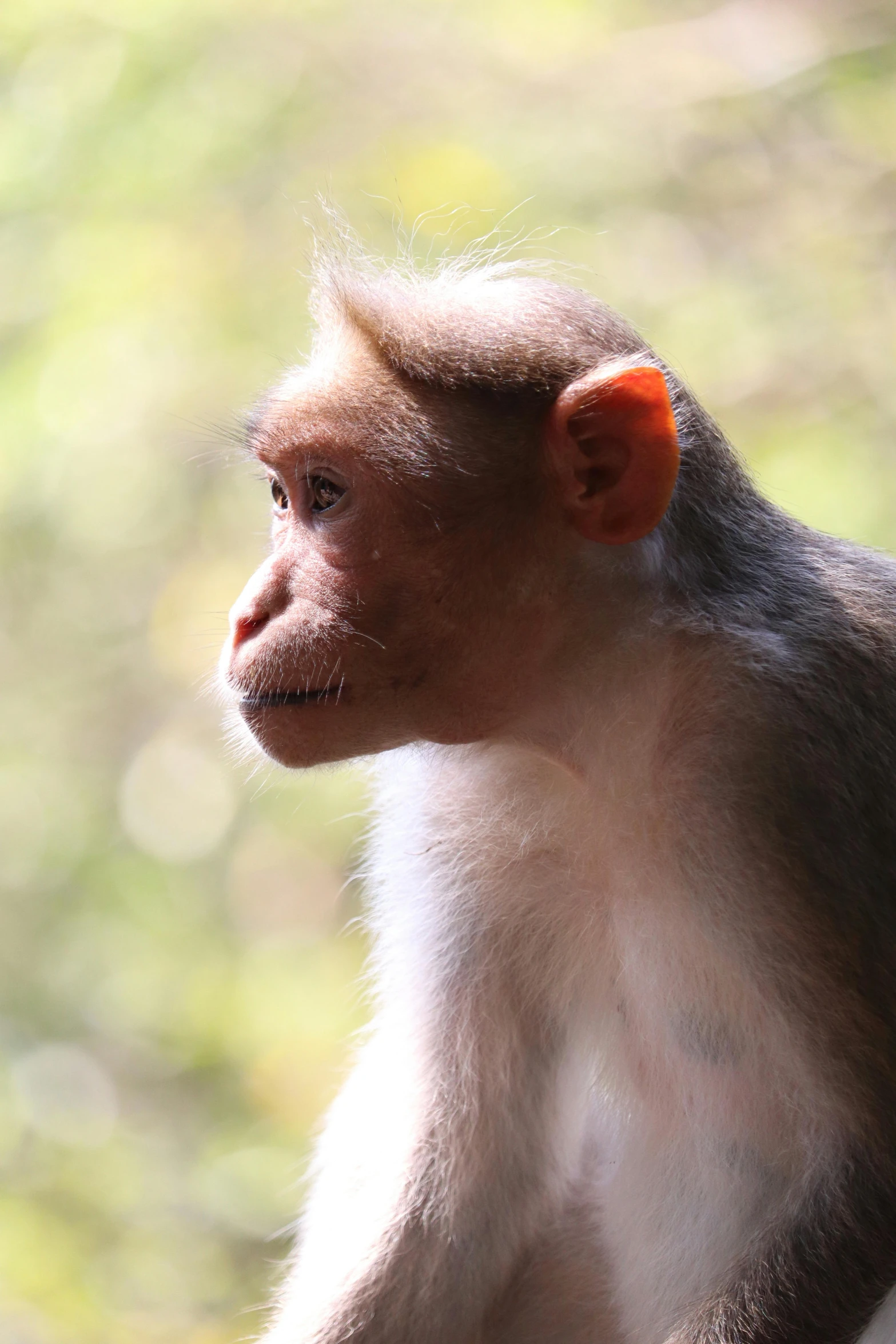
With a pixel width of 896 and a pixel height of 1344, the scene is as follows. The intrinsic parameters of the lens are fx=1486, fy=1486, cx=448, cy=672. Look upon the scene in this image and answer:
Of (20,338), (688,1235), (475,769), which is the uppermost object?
(20,338)

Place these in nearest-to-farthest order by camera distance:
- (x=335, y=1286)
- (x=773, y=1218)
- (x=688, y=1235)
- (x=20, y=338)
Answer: (x=773, y=1218) → (x=688, y=1235) → (x=335, y=1286) → (x=20, y=338)

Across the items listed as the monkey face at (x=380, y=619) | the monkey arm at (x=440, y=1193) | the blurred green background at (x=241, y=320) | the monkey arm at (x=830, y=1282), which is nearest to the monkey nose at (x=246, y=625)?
the monkey face at (x=380, y=619)

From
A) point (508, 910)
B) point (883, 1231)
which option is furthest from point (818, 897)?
point (508, 910)

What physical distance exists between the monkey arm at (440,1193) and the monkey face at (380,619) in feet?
1.86

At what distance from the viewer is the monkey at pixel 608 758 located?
1.77 m

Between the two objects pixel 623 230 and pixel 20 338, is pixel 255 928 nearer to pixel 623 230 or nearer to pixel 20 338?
pixel 20 338

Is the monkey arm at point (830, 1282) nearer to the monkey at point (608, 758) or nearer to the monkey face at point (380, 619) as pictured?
the monkey at point (608, 758)

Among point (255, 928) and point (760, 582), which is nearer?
point (760, 582)

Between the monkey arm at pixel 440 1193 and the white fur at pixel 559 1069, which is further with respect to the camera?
the monkey arm at pixel 440 1193

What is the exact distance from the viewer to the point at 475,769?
84.4 inches

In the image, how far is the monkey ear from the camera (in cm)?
179

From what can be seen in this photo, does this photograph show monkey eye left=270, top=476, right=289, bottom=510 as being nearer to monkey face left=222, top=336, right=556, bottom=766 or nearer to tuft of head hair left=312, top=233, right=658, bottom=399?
monkey face left=222, top=336, right=556, bottom=766

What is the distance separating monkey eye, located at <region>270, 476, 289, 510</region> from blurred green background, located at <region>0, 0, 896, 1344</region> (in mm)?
1464

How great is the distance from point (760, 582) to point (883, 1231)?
2.65 ft
